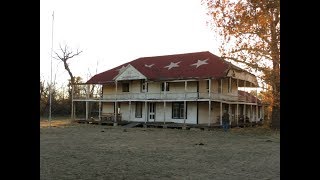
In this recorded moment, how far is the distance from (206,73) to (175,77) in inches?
132

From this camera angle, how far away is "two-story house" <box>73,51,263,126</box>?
1373 inches

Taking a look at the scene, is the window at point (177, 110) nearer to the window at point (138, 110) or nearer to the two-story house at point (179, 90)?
the two-story house at point (179, 90)

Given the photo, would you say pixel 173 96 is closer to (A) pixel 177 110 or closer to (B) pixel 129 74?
(A) pixel 177 110

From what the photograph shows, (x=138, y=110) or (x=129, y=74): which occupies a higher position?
(x=129, y=74)

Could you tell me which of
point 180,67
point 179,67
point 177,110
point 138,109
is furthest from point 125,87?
point 177,110

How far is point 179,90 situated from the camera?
3719 cm

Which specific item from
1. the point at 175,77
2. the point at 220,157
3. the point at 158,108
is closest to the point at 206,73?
the point at 175,77

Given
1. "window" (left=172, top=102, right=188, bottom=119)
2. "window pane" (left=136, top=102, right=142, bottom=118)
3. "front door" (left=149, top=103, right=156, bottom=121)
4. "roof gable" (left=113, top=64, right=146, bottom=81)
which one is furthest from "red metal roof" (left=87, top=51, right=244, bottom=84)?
"window pane" (left=136, top=102, right=142, bottom=118)

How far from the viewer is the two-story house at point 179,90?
114 ft

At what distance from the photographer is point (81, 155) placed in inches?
573

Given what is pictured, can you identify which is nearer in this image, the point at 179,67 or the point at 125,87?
the point at 179,67

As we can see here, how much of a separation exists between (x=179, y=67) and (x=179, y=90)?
3165 mm

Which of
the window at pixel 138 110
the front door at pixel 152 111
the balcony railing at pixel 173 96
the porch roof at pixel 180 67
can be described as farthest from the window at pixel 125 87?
the front door at pixel 152 111
